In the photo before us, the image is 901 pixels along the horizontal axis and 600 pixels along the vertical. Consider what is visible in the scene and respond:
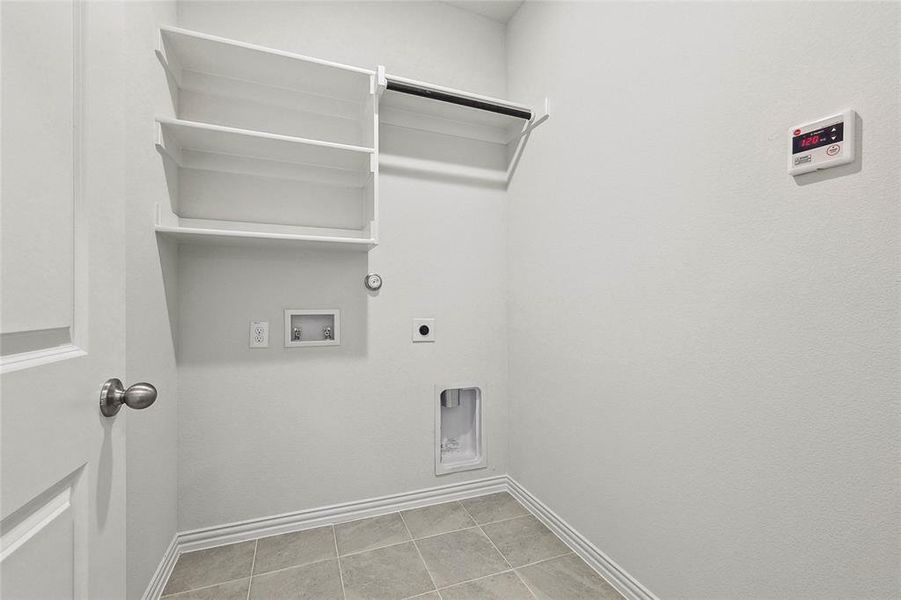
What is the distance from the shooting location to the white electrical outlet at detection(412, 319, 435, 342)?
1.99 metres

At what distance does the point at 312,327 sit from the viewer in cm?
183

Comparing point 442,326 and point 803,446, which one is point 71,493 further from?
point 442,326

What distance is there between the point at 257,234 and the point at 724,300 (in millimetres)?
1563

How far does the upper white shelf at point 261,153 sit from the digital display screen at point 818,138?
1367mm

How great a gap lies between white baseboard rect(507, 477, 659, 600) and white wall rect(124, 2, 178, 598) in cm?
153

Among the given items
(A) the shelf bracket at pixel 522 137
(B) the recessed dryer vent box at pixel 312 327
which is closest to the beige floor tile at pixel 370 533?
(B) the recessed dryer vent box at pixel 312 327

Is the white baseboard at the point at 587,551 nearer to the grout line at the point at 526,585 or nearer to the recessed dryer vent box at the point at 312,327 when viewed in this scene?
the grout line at the point at 526,585

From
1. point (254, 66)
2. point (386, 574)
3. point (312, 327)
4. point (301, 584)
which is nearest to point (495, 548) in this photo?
point (386, 574)

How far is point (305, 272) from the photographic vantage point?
5.90 ft

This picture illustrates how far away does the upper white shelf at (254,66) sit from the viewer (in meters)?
1.41

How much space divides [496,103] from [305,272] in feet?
3.91

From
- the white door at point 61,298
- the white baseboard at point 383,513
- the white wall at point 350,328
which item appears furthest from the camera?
the white wall at point 350,328

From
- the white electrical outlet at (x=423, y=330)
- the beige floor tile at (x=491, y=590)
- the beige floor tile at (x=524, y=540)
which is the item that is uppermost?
the white electrical outlet at (x=423, y=330)

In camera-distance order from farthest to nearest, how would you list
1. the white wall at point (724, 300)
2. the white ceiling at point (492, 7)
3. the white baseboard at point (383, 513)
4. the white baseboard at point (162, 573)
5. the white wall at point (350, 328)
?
the white ceiling at point (492, 7) < the white wall at point (350, 328) < the white baseboard at point (383, 513) < the white baseboard at point (162, 573) < the white wall at point (724, 300)
